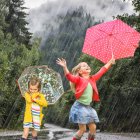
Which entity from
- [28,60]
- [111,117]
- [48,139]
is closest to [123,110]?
[111,117]

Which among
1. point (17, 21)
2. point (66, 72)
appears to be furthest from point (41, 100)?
point (17, 21)

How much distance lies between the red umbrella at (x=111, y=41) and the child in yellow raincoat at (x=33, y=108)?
1254 mm

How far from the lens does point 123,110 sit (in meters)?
27.4

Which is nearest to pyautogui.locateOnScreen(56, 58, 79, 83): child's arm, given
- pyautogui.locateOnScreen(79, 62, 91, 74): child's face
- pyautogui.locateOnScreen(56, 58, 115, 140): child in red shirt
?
pyautogui.locateOnScreen(56, 58, 115, 140): child in red shirt

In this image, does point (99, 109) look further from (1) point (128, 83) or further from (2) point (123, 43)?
(2) point (123, 43)

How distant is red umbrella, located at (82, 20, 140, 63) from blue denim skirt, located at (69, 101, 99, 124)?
51.8 inches

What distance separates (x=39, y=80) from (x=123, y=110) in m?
19.3

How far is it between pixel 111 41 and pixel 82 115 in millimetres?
1818

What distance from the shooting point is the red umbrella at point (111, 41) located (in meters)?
8.69

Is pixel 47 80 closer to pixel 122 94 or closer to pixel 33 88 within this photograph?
pixel 33 88

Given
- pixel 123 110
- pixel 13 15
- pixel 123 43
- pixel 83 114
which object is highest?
pixel 13 15

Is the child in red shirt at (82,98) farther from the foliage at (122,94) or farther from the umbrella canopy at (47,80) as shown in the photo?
the foliage at (122,94)

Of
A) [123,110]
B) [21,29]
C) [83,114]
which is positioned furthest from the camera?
[21,29]

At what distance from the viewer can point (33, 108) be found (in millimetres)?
8250
